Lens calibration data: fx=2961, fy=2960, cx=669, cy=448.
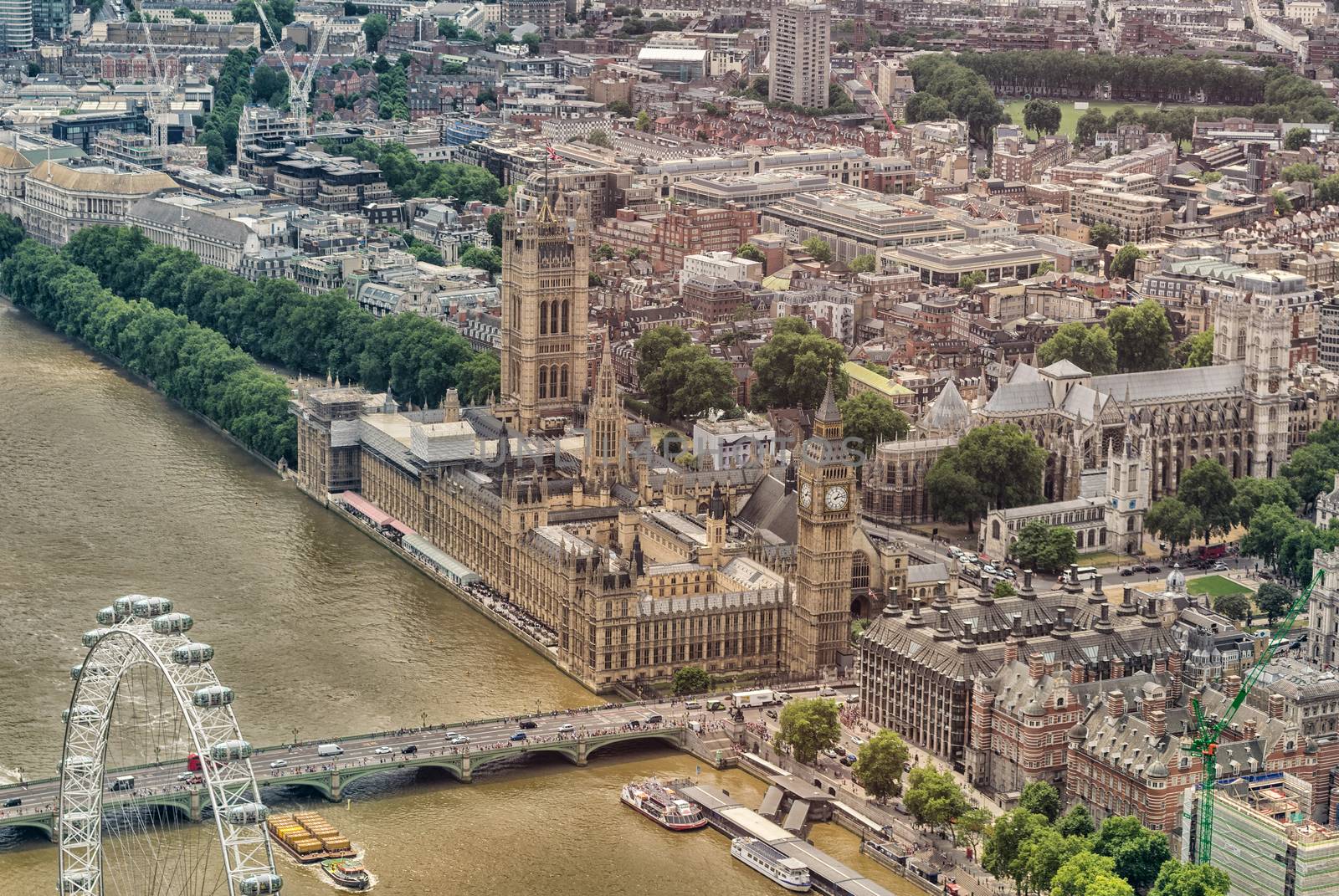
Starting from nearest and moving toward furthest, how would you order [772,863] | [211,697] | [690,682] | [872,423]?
[211,697] → [772,863] → [690,682] → [872,423]

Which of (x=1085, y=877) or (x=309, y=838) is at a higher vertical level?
(x=1085, y=877)

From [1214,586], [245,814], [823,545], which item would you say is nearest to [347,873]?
[245,814]

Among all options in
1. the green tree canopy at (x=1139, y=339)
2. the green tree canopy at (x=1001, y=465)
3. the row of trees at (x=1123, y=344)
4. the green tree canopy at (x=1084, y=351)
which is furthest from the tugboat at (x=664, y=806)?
the green tree canopy at (x=1139, y=339)

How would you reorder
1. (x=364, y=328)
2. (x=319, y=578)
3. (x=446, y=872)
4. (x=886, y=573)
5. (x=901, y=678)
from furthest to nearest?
1. (x=364, y=328)
2. (x=319, y=578)
3. (x=886, y=573)
4. (x=901, y=678)
5. (x=446, y=872)

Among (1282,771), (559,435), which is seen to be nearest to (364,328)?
(559,435)

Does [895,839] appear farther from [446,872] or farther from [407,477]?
[407,477]

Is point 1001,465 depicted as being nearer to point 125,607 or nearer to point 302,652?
point 302,652

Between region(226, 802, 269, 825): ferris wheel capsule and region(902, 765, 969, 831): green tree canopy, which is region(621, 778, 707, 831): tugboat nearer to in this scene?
region(902, 765, 969, 831): green tree canopy
